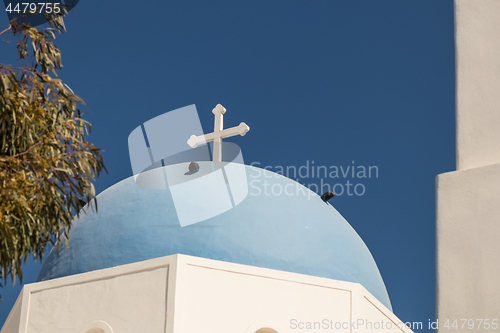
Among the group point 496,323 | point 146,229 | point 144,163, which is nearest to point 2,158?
point 146,229

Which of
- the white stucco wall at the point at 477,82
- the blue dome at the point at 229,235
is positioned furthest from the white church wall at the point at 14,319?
the white stucco wall at the point at 477,82

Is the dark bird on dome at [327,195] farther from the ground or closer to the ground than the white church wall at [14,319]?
farther from the ground

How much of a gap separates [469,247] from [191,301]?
5.31 m

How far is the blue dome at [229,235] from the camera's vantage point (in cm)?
946

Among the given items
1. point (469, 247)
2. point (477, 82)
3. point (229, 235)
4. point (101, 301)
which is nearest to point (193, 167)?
point (229, 235)

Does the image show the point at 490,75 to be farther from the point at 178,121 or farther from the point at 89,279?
the point at 178,121

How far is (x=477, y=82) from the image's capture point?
386 centimetres

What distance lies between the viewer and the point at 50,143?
6121 millimetres

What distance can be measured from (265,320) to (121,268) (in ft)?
7.21

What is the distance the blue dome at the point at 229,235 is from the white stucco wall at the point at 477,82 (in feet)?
19.6

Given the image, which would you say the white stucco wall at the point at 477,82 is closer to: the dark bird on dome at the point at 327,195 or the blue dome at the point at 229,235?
the blue dome at the point at 229,235

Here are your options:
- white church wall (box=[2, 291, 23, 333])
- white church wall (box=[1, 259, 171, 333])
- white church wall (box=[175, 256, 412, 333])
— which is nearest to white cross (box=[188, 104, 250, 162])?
white church wall (box=[175, 256, 412, 333])

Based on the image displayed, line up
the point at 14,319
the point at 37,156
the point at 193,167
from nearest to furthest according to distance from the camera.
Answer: the point at 37,156, the point at 14,319, the point at 193,167

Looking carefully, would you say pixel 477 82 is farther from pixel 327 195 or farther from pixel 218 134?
pixel 218 134
